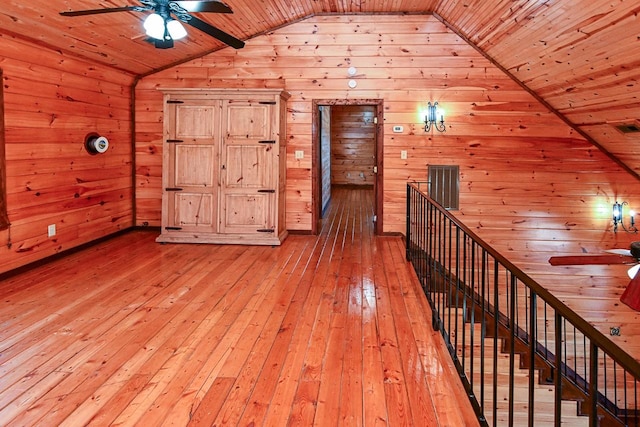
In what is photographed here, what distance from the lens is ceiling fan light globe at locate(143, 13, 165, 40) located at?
3.41 metres

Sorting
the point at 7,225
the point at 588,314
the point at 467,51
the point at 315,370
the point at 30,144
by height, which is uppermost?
the point at 467,51

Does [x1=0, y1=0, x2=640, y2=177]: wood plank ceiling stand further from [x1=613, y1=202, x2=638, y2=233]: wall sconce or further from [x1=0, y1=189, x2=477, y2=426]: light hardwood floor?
[x1=0, y1=189, x2=477, y2=426]: light hardwood floor

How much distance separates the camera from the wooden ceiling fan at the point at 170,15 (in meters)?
3.13

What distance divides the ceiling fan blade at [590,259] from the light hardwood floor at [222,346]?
2.78 feet

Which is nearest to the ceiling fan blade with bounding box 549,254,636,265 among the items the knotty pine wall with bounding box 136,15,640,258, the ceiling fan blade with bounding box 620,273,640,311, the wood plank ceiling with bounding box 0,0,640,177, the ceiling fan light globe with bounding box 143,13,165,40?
the ceiling fan blade with bounding box 620,273,640,311

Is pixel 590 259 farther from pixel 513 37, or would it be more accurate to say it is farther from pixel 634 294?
pixel 513 37

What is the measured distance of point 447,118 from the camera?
6414mm

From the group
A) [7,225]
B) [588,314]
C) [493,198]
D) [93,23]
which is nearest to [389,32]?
[493,198]

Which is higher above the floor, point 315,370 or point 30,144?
point 30,144

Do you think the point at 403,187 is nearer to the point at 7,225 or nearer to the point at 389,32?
the point at 389,32

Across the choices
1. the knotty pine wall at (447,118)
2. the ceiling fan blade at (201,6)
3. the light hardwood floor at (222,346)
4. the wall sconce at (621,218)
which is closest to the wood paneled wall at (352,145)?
the knotty pine wall at (447,118)

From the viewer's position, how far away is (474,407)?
2.20 metres

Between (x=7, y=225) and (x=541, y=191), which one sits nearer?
(x=7, y=225)

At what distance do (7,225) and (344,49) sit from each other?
179 inches
